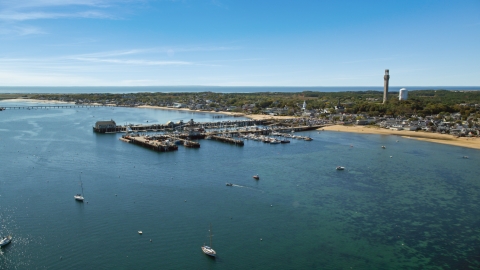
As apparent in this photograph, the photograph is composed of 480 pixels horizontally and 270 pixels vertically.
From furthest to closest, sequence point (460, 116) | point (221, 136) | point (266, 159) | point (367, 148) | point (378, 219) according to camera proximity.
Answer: point (460, 116) → point (221, 136) → point (367, 148) → point (266, 159) → point (378, 219)

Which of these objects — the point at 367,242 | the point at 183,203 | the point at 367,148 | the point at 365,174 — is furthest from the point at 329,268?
the point at 367,148

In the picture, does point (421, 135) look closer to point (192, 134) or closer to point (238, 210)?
point (192, 134)

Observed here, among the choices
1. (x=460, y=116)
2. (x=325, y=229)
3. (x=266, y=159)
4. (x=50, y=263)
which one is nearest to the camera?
(x=50, y=263)

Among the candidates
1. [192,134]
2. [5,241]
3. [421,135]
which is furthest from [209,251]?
[421,135]

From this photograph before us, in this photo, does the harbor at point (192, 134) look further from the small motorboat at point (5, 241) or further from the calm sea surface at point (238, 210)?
the small motorboat at point (5, 241)

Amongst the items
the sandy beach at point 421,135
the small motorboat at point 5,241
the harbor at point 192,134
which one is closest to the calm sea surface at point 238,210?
the small motorboat at point 5,241

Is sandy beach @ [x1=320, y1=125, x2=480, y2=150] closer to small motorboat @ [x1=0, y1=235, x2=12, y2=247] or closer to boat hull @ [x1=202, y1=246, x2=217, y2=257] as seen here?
boat hull @ [x1=202, y1=246, x2=217, y2=257]

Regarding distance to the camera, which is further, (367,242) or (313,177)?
(313,177)

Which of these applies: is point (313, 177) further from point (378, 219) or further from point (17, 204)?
point (17, 204)
